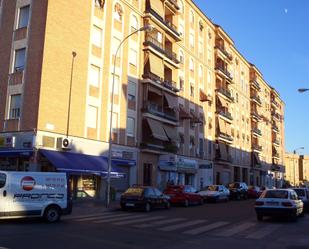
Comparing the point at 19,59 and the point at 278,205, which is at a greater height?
the point at 19,59

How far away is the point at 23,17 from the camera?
2911cm

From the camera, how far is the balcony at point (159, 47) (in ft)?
123

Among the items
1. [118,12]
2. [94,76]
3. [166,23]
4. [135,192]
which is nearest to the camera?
[135,192]

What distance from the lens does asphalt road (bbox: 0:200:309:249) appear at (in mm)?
11670

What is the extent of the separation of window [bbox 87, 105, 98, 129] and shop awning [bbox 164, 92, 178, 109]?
35.7 ft

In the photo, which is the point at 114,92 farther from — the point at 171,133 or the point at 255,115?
the point at 255,115

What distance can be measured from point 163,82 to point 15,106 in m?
15.6

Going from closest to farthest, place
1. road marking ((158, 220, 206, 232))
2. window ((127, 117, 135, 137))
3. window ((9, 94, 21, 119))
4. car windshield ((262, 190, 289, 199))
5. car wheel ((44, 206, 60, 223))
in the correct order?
road marking ((158, 220, 206, 232)) < car wheel ((44, 206, 60, 223)) < car windshield ((262, 190, 289, 199)) < window ((9, 94, 21, 119)) < window ((127, 117, 135, 137))

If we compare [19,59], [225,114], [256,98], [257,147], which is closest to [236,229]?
[19,59]

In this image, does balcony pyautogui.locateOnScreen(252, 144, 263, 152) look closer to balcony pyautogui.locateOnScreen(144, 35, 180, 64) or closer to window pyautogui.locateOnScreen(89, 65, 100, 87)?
balcony pyautogui.locateOnScreen(144, 35, 180, 64)

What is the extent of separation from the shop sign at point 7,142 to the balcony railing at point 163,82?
13.9 metres

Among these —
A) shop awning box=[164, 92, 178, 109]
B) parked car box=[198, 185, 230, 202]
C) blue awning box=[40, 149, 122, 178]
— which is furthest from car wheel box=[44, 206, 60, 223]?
shop awning box=[164, 92, 178, 109]

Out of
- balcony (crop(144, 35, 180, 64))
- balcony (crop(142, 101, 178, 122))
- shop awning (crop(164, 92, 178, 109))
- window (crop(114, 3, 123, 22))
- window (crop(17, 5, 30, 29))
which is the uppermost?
window (crop(114, 3, 123, 22))

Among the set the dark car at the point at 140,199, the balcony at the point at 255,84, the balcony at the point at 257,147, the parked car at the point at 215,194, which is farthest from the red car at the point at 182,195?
the balcony at the point at 255,84
